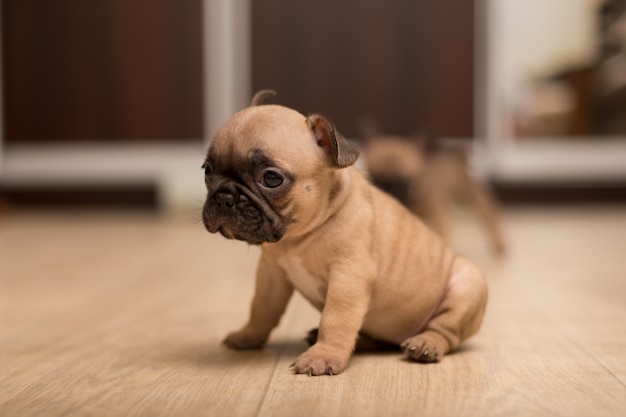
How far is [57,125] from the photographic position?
6.30 meters

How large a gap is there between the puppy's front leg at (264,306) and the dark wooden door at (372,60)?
4.51m

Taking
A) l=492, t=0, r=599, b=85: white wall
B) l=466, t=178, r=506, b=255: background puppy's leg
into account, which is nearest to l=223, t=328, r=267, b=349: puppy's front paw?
l=466, t=178, r=506, b=255: background puppy's leg

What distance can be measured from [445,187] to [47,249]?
6.32ft

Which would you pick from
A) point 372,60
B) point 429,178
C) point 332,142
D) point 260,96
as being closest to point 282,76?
point 372,60

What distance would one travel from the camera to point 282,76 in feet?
20.8

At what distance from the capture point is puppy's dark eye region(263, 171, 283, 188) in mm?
1547

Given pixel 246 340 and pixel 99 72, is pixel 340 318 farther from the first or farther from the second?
pixel 99 72

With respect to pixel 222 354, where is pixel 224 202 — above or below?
above

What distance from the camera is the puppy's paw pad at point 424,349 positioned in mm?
1660

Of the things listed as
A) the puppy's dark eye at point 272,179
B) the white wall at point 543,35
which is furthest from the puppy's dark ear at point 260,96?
the white wall at point 543,35

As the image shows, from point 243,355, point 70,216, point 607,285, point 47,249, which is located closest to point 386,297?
point 243,355

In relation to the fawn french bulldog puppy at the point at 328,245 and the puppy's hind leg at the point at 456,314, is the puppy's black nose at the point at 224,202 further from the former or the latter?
the puppy's hind leg at the point at 456,314

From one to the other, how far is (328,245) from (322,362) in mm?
236

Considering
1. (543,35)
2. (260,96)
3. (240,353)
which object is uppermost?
(543,35)
